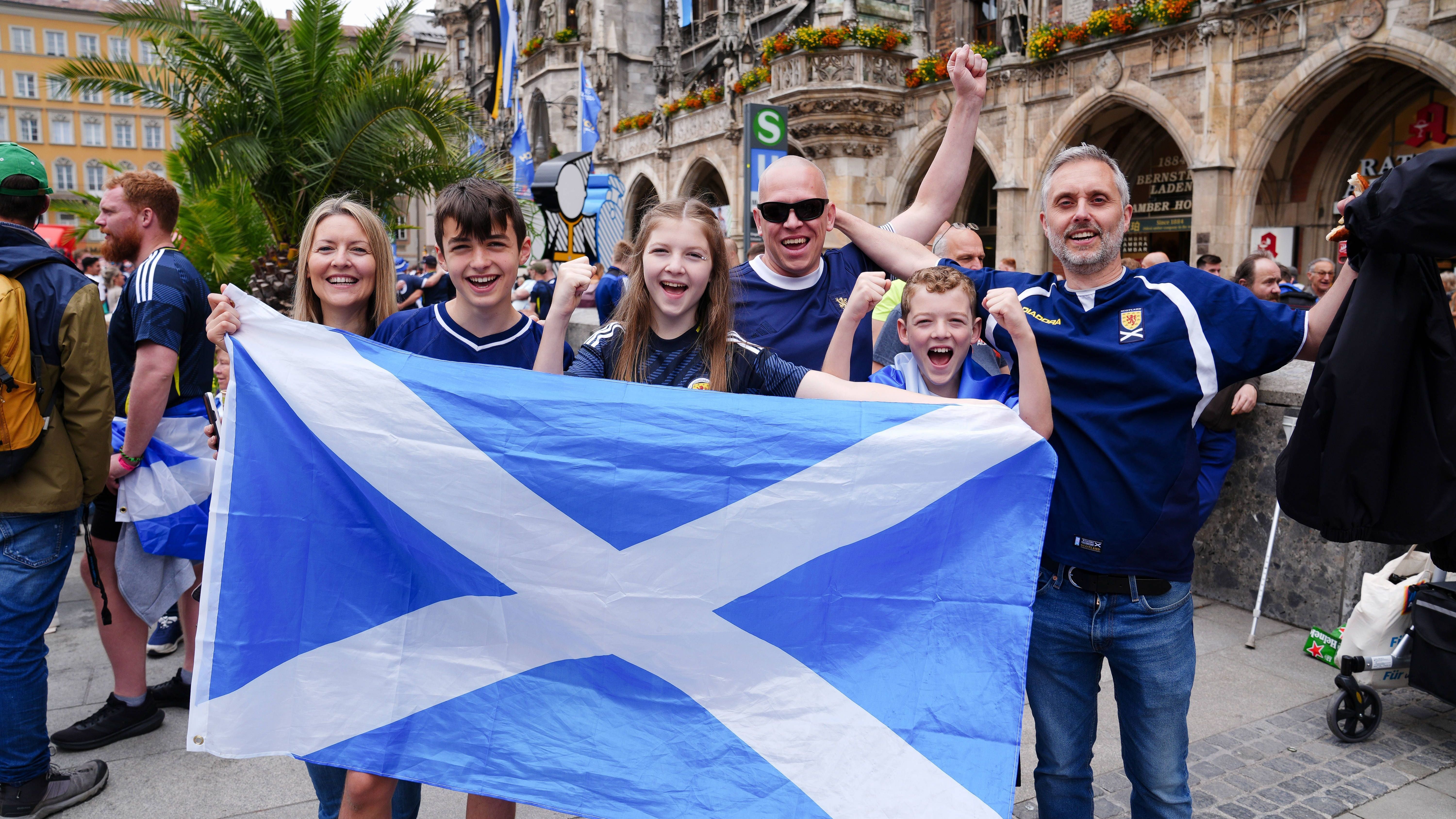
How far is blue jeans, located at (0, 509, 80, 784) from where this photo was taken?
3350mm

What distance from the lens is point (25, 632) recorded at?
339 centimetres

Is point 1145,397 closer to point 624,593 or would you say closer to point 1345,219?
point 1345,219

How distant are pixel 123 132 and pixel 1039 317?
85395 millimetres

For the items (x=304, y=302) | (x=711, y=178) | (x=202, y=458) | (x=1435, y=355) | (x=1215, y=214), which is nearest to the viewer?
(x=1435, y=355)

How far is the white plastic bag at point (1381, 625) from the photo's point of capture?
4238 millimetres

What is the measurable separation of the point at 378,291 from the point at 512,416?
3.03 ft

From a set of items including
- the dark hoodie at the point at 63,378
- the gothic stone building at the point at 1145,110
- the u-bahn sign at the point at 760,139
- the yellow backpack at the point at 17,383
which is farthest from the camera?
the gothic stone building at the point at 1145,110

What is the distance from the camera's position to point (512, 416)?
2.54m

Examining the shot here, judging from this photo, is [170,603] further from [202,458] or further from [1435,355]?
[1435,355]

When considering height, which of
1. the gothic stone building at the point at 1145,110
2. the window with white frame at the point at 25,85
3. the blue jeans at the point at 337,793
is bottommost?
the blue jeans at the point at 337,793

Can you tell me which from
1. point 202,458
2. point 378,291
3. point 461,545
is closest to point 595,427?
point 461,545

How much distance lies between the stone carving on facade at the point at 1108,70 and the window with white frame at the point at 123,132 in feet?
249

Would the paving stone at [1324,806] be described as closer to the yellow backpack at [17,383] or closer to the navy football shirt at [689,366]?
the navy football shirt at [689,366]

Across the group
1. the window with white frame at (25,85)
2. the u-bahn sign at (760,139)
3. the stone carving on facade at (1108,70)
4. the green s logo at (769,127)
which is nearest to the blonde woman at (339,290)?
the u-bahn sign at (760,139)
